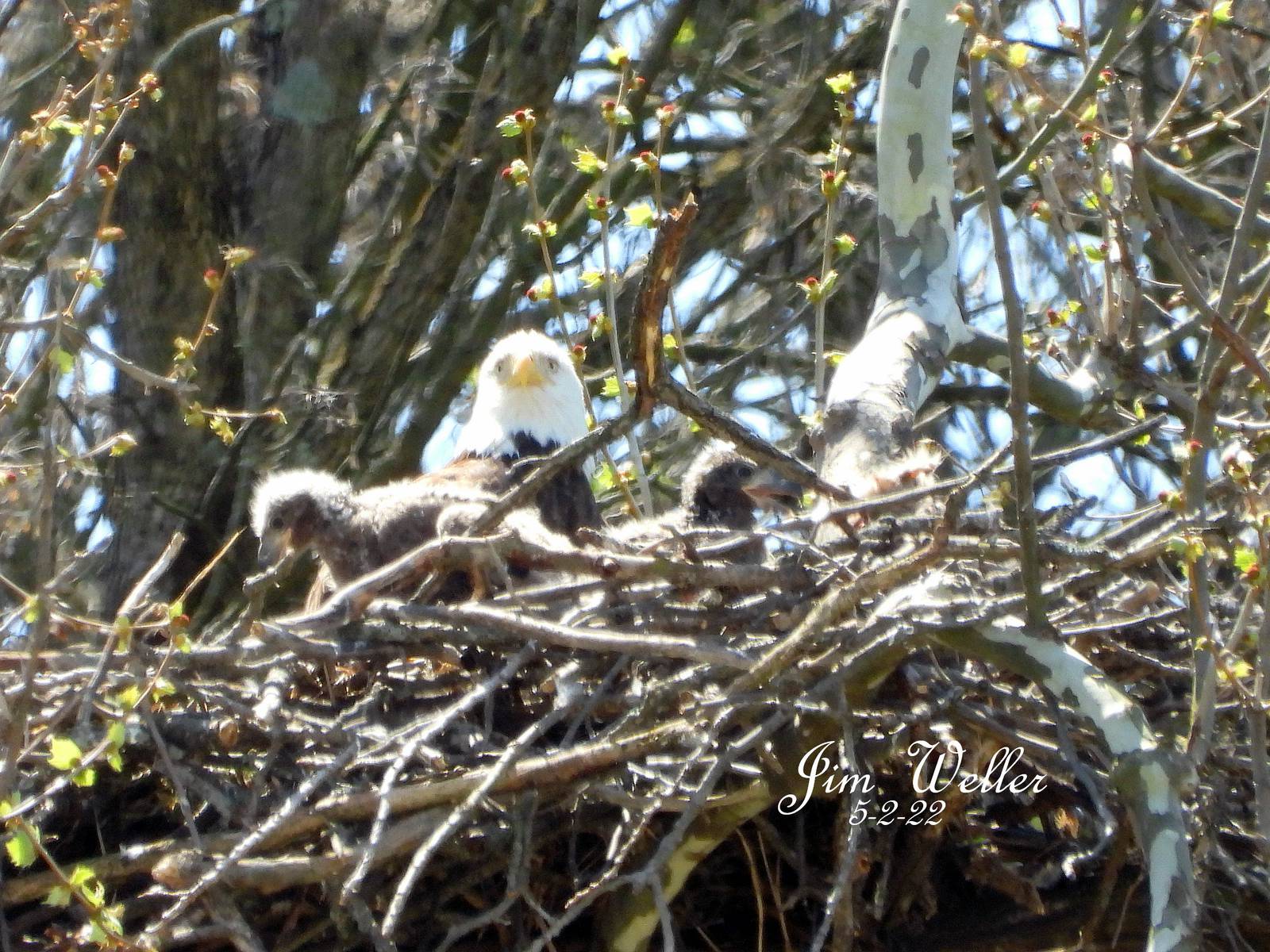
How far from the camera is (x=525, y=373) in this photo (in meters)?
6.34

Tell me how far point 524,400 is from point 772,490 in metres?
1.03

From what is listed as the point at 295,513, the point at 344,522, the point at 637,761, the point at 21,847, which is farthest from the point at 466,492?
the point at 21,847

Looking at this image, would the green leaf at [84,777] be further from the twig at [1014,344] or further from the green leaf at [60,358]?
the twig at [1014,344]

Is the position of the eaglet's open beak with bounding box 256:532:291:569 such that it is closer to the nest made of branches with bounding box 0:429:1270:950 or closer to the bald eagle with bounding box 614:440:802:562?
the nest made of branches with bounding box 0:429:1270:950

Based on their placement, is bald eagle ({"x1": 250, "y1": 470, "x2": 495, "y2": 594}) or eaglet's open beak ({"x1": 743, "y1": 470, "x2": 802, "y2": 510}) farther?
eaglet's open beak ({"x1": 743, "y1": 470, "x2": 802, "y2": 510})

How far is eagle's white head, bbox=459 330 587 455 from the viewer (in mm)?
6383

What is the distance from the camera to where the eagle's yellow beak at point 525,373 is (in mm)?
6344

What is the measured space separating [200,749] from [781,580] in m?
1.52

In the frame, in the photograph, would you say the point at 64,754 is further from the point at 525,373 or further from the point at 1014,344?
the point at 525,373

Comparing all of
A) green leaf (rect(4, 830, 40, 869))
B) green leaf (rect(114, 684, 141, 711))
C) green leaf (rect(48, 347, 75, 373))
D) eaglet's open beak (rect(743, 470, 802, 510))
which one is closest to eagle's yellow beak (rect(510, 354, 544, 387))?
eaglet's open beak (rect(743, 470, 802, 510))

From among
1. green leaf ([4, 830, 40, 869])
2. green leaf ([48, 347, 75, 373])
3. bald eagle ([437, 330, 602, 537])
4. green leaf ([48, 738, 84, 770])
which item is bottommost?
green leaf ([4, 830, 40, 869])

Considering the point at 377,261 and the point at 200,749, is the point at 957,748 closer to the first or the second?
the point at 200,749

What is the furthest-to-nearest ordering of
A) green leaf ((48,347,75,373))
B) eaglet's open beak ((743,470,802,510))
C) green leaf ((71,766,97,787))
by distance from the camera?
eaglet's open beak ((743,470,802,510)) < green leaf ((48,347,75,373)) < green leaf ((71,766,97,787))

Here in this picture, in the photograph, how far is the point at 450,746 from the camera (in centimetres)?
429
